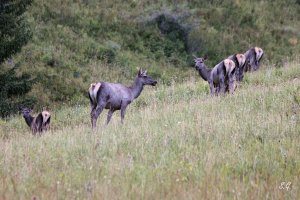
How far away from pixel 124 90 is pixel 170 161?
18.8ft

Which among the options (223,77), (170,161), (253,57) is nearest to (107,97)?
(223,77)

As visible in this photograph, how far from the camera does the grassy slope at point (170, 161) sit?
16.6ft

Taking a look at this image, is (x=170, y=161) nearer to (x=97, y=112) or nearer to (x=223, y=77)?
(x=97, y=112)

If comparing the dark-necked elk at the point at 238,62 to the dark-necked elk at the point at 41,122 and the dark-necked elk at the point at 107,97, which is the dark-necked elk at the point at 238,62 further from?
the dark-necked elk at the point at 41,122

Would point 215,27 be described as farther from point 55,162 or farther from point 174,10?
point 55,162

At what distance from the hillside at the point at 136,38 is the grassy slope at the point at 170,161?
33.3ft

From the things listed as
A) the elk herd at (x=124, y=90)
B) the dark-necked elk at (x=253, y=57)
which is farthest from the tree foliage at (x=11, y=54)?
the dark-necked elk at (x=253, y=57)

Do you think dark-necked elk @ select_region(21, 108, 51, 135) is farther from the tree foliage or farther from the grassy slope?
the grassy slope

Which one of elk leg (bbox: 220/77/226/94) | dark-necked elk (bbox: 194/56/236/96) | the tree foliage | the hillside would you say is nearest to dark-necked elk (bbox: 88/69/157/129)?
elk leg (bbox: 220/77/226/94)

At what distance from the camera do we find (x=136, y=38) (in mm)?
24234

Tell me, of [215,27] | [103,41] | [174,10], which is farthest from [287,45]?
[103,41]

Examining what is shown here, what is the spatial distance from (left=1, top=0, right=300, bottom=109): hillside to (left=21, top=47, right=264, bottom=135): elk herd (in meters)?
4.52

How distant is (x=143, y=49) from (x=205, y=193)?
18.9 meters

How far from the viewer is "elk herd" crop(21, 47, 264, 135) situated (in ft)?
35.9
